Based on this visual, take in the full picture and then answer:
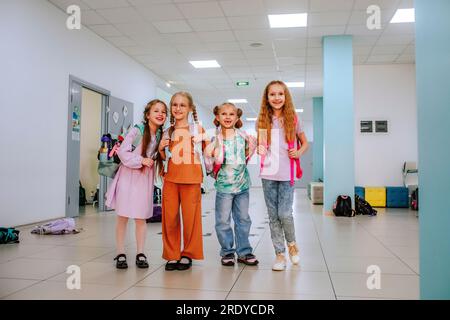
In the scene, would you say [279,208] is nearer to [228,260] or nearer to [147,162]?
[228,260]

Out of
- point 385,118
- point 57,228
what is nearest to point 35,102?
point 57,228

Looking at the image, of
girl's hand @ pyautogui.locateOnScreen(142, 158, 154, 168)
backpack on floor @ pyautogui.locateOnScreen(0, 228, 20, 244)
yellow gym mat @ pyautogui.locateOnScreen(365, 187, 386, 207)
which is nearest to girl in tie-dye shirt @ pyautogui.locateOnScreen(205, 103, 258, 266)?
girl's hand @ pyautogui.locateOnScreen(142, 158, 154, 168)

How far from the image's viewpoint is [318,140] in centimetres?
1159

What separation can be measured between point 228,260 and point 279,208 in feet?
1.62

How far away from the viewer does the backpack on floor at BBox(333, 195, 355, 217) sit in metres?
5.98

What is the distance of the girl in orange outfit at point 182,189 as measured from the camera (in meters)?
2.53

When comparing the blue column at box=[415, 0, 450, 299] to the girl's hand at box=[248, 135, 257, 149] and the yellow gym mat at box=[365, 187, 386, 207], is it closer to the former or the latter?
the girl's hand at box=[248, 135, 257, 149]

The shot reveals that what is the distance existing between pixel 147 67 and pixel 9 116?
4426 mm

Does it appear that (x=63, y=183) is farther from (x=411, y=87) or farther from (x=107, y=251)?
(x=411, y=87)

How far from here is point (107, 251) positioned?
10.2ft

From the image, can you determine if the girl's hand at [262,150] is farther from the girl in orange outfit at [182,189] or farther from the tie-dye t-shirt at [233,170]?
the girl in orange outfit at [182,189]

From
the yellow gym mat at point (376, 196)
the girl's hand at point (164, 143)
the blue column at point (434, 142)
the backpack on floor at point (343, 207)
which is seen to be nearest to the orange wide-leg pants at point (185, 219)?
the girl's hand at point (164, 143)

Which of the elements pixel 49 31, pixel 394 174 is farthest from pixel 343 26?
pixel 49 31

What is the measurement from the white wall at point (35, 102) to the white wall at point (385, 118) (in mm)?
5546
